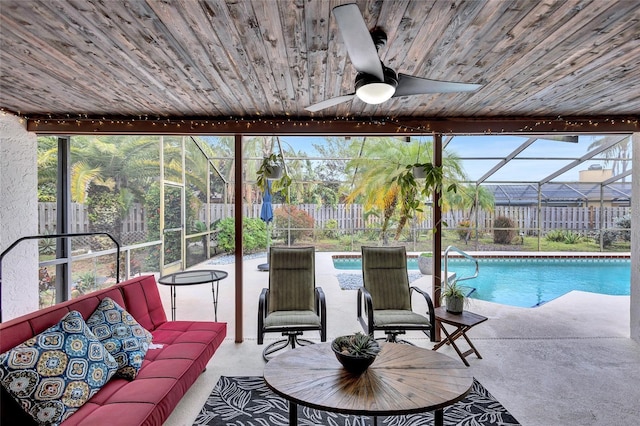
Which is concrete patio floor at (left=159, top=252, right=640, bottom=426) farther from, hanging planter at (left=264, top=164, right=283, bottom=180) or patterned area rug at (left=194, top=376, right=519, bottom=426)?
hanging planter at (left=264, top=164, right=283, bottom=180)

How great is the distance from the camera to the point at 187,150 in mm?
7312

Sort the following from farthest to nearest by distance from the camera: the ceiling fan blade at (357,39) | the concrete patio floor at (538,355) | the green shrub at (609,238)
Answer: the green shrub at (609,238), the concrete patio floor at (538,355), the ceiling fan blade at (357,39)

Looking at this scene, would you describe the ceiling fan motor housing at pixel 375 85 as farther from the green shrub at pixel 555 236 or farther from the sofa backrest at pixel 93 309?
the green shrub at pixel 555 236

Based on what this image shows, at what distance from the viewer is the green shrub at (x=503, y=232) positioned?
9.40m

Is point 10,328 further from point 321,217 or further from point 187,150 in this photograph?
point 321,217

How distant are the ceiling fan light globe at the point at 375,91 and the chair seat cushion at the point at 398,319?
199 cm

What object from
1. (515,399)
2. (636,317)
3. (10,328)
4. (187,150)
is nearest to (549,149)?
(636,317)

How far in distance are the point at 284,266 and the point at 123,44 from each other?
2409mm

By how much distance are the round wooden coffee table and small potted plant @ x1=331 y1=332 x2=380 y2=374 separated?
0.06 meters

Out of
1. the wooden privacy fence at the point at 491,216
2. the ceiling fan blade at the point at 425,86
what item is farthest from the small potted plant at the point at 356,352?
the wooden privacy fence at the point at 491,216

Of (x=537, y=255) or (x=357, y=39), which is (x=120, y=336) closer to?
(x=357, y=39)

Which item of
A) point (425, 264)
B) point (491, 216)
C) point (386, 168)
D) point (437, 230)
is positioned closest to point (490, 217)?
point (491, 216)

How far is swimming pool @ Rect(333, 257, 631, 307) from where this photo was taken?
5.98 metres

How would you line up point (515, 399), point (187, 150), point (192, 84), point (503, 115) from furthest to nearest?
point (187, 150) < point (503, 115) < point (192, 84) < point (515, 399)
